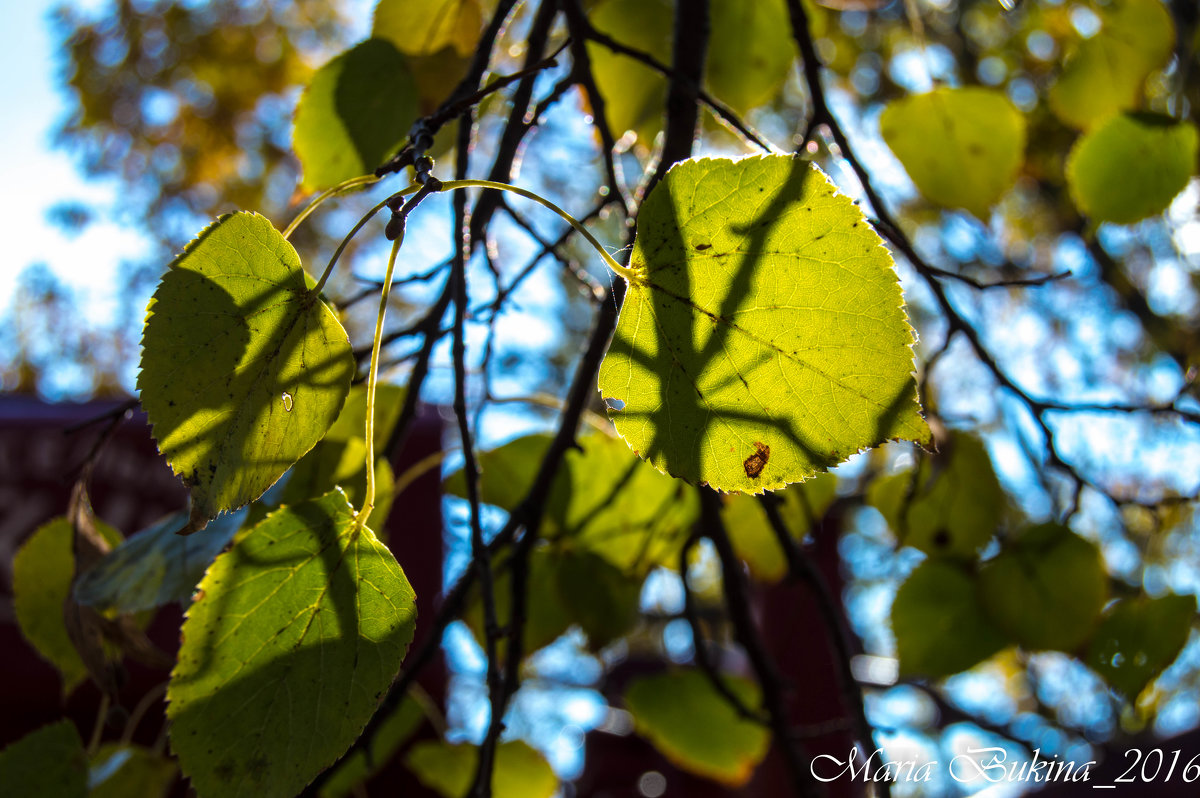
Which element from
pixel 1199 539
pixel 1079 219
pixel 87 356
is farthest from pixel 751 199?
pixel 87 356

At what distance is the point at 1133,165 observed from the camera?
640 mm

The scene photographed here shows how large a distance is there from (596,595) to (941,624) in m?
0.26

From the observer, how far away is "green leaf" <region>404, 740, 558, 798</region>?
0.73m

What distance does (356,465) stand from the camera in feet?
1.59

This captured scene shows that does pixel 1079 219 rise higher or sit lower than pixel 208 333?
lower

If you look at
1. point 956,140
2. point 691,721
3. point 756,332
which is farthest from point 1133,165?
point 691,721

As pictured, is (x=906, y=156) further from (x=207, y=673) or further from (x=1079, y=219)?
(x=1079, y=219)


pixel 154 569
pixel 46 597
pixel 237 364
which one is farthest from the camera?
pixel 46 597

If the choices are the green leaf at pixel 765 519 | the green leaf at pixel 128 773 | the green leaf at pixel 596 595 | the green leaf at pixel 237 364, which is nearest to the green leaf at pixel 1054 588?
the green leaf at pixel 765 519

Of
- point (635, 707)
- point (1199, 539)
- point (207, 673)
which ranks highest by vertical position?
point (207, 673)

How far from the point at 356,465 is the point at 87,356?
4851 mm

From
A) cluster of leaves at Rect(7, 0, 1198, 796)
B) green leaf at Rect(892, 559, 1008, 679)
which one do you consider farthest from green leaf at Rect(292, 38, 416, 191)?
green leaf at Rect(892, 559, 1008, 679)

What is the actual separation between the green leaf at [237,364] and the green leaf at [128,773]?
36 cm

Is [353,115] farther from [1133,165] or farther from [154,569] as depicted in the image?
[1133,165]
